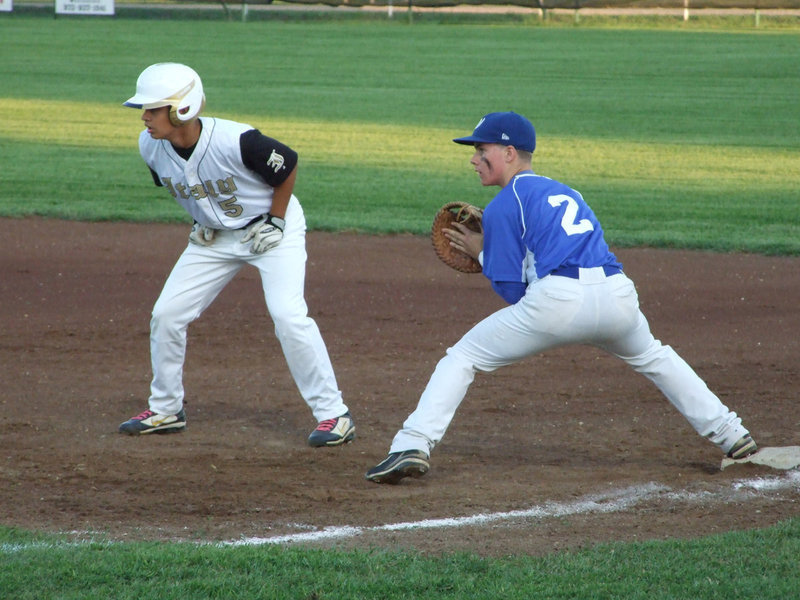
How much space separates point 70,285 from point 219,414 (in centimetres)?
332

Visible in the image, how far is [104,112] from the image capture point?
20375 millimetres

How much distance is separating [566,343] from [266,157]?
1.73 metres

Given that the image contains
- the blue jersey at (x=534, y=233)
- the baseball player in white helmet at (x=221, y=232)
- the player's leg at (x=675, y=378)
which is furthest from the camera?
the baseball player in white helmet at (x=221, y=232)

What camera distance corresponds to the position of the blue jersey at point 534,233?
190 inches

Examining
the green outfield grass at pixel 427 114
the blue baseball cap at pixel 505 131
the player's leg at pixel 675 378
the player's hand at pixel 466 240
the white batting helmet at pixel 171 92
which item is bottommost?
the green outfield grass at pixel 427 114

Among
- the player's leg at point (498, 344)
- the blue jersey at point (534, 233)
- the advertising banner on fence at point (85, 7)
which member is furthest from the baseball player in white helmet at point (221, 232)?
the advertising banner on fence at point (85, 7)

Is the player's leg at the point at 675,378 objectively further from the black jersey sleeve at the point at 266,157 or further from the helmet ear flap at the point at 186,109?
the helmet ear flap at the point at 186,109

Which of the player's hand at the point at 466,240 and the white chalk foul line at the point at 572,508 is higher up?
A: the player's hand at the point at 466,240

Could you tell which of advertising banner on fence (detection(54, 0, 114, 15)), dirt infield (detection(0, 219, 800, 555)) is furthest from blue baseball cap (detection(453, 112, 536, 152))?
advertising banner on fence (detection(54, 0, 114, 15))

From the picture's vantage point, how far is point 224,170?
223 inches

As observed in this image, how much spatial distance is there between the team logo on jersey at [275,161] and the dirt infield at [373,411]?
137cm

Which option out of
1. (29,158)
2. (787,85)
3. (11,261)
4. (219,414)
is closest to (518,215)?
(219,414)

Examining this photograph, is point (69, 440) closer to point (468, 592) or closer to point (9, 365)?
point (9, 365)

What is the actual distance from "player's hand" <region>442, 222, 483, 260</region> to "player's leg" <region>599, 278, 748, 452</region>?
68 cm
